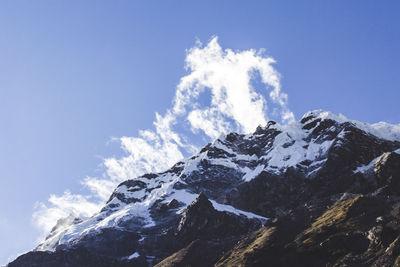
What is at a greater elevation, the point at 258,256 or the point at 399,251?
the point at 258,256

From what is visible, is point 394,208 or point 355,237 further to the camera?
point 394,208

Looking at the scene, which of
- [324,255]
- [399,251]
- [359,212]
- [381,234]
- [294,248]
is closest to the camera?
[399,251]

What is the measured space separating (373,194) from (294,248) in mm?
53628

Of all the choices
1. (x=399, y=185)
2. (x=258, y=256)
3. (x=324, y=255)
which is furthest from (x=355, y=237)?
(x=399, y=185)

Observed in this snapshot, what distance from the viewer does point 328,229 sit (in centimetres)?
17288

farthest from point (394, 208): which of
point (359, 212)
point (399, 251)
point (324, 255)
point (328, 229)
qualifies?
point (399, 251)

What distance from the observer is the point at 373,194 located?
197m

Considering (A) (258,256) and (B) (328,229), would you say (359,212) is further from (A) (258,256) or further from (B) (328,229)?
(A) (258,256)

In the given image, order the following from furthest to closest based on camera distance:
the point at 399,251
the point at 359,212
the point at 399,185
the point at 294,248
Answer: the point at 399,185 → the point at 359,212 → the point at 294,248 → the point at 399,251

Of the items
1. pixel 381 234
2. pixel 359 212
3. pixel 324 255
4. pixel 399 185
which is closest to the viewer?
pixel 381 234

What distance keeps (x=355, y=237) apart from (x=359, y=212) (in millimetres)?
31896

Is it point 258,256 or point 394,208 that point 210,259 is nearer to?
point 258,256

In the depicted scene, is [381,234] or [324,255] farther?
[324,255]

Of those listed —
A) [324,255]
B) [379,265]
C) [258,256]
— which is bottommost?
[379,265]
